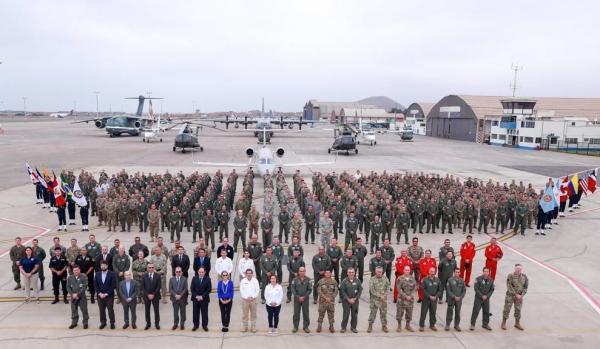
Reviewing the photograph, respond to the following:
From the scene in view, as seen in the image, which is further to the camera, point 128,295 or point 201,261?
point 201,261

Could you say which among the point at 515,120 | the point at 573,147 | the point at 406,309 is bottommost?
the point at 406,309

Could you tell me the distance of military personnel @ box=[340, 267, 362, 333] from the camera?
7.64 meters

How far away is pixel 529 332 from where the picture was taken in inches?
312

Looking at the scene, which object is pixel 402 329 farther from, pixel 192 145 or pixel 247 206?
pixel 192 145

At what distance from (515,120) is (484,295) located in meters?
53.6

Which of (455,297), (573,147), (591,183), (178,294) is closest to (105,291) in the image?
(178,294)

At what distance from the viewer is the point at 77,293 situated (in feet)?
24.9

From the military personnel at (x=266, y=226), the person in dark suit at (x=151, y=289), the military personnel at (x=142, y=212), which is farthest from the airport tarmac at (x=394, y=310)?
the military personnel at (x=266, y=226)

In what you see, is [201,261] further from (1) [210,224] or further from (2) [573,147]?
(2) [573,147]

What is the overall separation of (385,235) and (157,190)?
824 cm

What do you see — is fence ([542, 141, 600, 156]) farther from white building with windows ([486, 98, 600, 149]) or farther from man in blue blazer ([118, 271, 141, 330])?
man in blue blazer ([118, 271, 141, 330])

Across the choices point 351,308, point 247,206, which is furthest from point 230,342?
point 247,206

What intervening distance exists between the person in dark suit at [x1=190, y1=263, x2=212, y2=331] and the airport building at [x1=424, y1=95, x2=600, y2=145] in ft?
171

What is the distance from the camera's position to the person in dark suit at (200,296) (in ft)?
25.0
